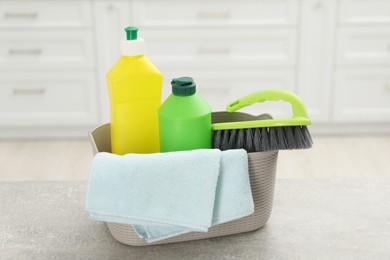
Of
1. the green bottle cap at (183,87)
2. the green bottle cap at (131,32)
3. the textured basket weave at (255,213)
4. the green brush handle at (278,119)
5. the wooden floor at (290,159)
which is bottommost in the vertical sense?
the wooden floor at (290,159)

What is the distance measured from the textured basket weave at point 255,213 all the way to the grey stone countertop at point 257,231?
1cm

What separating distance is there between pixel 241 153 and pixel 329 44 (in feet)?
7.16

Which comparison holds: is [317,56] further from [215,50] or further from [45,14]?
[45,14]

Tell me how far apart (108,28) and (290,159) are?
101 cm

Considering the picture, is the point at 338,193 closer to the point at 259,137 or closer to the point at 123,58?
the point at 259,137

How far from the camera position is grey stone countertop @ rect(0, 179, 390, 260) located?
95 centimetres

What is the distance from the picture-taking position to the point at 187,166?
0.93 m

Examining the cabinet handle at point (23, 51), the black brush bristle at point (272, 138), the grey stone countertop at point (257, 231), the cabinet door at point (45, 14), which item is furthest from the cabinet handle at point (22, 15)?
the black brush bristle at point (272, 138)

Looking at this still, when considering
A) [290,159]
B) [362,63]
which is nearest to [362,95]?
[362,63]

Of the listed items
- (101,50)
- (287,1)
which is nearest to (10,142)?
(101,50)

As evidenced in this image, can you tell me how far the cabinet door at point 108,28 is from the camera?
2959 mm

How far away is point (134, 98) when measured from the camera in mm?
1020

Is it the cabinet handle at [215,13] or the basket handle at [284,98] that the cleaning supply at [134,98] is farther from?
the cabinet handle at [215,13]

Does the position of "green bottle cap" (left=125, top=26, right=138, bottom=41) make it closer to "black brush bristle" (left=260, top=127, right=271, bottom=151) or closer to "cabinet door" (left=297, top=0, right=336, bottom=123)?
"black brush bristle" (left=260, top=127, right=271, bottom=151)
